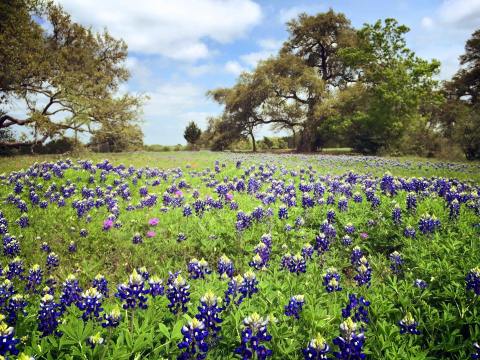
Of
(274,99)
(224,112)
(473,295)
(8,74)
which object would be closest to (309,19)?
(274,99)

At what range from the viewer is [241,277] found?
328 cm

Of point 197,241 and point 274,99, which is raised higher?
point 274,99

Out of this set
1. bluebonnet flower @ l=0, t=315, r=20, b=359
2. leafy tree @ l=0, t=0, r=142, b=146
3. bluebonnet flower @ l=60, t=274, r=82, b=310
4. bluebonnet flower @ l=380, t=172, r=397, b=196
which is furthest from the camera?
leafy tree @ l=0, t=0, r=142, b=146

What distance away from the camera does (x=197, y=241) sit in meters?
5.69

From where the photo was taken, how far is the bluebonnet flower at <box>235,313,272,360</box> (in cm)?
237

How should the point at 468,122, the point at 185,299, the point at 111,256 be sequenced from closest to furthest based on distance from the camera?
the point at 185,299, the point at 111,256, the point at 468,122

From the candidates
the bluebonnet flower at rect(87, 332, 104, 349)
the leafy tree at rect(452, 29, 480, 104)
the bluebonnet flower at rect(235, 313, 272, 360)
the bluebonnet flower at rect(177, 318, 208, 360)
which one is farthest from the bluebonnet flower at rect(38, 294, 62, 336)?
the leafy tree at rect(452, 29, 480, 104)

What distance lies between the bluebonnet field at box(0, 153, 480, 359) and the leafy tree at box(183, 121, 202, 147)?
45661 mm

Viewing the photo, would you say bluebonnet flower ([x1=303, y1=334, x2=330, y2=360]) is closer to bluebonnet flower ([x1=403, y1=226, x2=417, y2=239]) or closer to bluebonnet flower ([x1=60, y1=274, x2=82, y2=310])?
bluebonnet flower ([x1=60, y1=274, x2=82, y2=310])

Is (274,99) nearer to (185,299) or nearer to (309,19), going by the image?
(309,19)

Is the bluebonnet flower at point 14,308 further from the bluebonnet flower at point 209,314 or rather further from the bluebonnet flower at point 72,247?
the bluebonnet flower at point 72,247

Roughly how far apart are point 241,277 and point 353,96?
109ft

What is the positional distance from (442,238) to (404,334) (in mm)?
2378

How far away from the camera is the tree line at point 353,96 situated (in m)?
29.6
